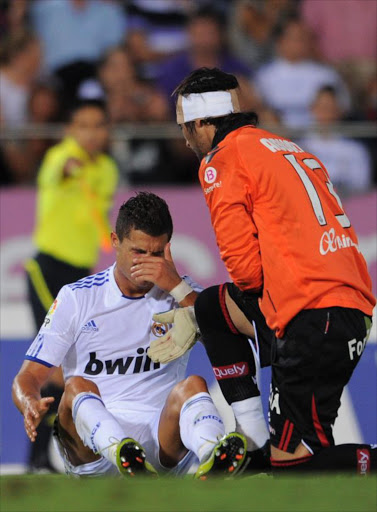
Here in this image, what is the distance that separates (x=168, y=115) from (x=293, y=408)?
5.06 m

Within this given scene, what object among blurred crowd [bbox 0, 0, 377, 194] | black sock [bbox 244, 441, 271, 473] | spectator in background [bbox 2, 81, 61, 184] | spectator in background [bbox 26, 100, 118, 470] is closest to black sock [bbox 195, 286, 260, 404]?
black sock [bbox 244, 441, 271, 473]

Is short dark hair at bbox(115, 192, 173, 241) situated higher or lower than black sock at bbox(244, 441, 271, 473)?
higher

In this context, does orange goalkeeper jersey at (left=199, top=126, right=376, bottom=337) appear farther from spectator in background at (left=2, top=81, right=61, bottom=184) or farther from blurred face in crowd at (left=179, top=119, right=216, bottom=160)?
spectator in background at (left=2, top=81, right=61, bottom=184)

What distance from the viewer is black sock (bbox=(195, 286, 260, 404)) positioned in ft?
14.1

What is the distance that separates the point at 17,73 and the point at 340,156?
9.61 feet

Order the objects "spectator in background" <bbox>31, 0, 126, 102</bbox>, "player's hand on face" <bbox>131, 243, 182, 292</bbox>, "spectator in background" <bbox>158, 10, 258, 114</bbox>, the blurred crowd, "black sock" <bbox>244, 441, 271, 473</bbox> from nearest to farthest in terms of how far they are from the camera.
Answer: "black sock" <bbox>244, 441, 271, 473</bbox> → "player's hand on face" <bbox>131, 243, 182, 292</bbox> → the blurred crowd → "spectator in background" <bbox>158, 10, 258, 114</bbox> → "spectator in background" <bbox>31, 0, 126, 102</bbox>

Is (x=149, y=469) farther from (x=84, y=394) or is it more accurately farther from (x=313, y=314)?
(x=313, y=314)

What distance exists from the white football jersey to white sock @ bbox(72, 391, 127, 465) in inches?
9.8

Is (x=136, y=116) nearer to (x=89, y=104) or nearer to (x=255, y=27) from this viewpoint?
(x=89, y=104)

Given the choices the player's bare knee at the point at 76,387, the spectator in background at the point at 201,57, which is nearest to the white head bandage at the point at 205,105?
the player's bare knee at the point at 76,387

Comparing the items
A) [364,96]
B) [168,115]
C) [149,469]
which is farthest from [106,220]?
[149,469]

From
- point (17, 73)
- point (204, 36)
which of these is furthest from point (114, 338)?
point (204, 36)

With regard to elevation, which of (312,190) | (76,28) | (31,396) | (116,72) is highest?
(76,28)

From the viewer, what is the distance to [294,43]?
9367 millimetres
